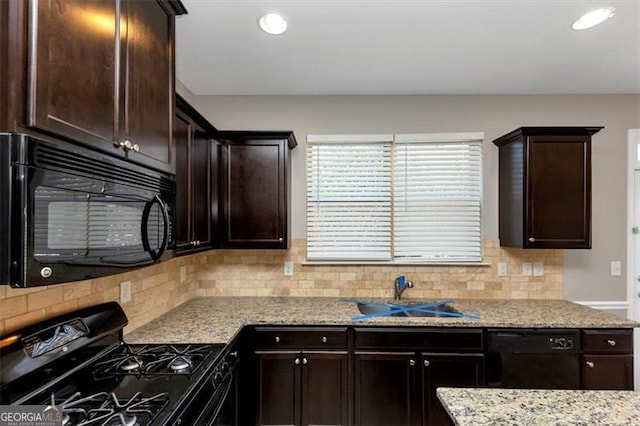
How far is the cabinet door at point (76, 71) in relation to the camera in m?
0.90

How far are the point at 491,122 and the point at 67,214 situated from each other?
3064 mm

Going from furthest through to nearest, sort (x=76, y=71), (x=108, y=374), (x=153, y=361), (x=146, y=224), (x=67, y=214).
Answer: (x=153, y=361) < (x=108, y=374) < (x=146, y=224) < (x=76, y=71) < (x=67, y=214)

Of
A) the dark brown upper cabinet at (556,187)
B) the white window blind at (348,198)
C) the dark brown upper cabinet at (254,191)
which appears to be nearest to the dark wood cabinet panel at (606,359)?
the dark brown upper cabinet at (556,187)

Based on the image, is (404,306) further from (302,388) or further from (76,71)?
(76,71)

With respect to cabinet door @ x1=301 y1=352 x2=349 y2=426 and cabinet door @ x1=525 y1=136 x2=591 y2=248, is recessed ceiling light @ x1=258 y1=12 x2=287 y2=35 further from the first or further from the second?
cabinet door @ x1=301 y1=352 x2=349 y2=426

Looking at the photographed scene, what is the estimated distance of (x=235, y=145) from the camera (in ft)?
8.75

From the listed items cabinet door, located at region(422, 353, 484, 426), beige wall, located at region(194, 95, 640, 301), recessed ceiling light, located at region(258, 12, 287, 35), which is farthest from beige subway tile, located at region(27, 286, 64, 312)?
cabinet door, located at region(422, 353, 484, 426)

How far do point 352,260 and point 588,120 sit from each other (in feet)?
7.70

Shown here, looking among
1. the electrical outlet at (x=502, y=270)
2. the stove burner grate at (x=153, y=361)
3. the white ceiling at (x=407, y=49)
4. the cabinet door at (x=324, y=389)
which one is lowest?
the cabinet door at (x=324, y=389)

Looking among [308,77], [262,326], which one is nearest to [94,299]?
[262,326]

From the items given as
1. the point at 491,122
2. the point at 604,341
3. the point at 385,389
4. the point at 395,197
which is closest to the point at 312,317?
the point at 385,389

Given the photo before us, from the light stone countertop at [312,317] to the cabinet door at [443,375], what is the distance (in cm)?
22

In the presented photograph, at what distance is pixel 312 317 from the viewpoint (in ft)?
7.71

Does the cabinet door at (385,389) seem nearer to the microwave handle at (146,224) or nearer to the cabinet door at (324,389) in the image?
the cabinet door at (324,389)
